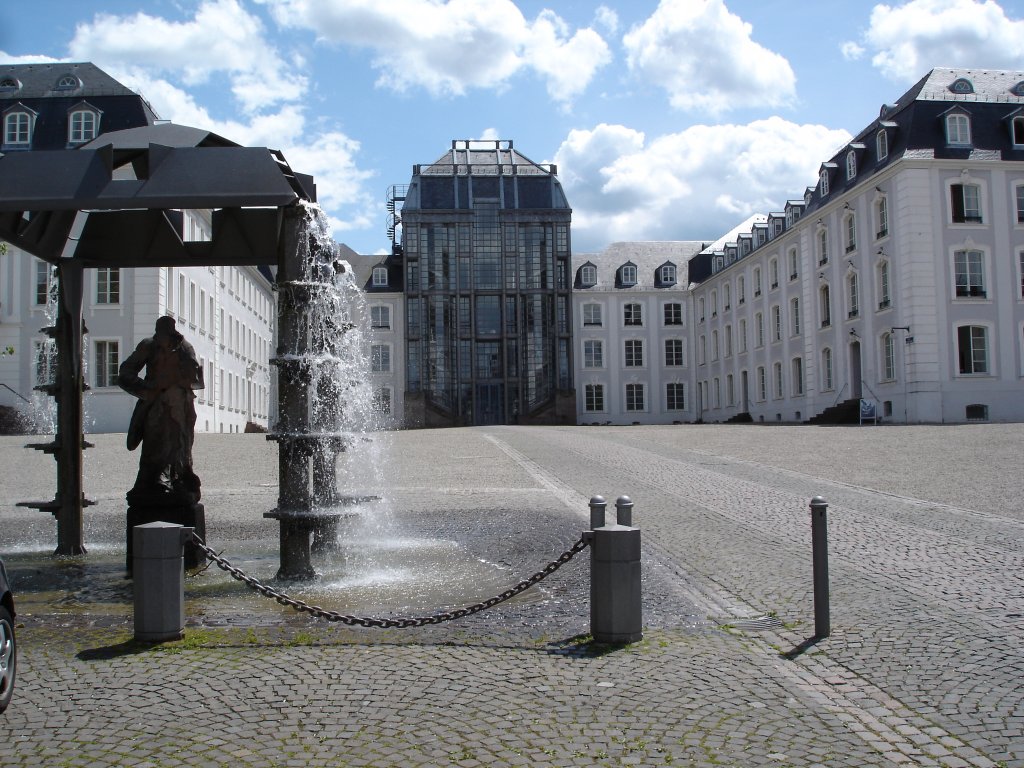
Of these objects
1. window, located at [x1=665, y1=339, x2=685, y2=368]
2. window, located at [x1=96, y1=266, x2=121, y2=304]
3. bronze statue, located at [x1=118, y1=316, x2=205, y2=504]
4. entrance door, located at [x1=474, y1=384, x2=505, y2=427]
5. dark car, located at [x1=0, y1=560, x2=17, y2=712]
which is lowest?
dark car, located at [x1=0, y1=560, x2=17, y2=712]

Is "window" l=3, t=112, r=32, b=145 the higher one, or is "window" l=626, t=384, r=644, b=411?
"window" l=3, t=112, r=32, b=145

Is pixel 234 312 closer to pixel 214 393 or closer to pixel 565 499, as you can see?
pixel 214 393

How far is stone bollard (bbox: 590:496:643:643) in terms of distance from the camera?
5891 mm

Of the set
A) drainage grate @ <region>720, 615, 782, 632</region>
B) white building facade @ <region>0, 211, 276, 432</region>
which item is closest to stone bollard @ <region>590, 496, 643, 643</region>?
drainage grate @ <region>720, 615, 782, 632</region>

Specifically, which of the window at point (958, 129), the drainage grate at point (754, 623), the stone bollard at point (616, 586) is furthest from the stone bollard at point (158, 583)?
the window at point (958, 129)

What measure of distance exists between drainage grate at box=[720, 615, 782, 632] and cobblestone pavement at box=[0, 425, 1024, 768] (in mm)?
28

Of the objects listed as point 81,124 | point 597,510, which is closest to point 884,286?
point 81,124

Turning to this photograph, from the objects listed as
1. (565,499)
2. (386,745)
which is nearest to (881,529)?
(565,499)

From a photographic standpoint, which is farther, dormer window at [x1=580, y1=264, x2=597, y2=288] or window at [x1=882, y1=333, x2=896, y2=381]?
dormer window at [x1=580, y1=264, x2=597, y2=288]

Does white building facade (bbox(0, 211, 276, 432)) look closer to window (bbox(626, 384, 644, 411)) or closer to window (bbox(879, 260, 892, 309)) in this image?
window (bbox(879, 260, 892, 309))

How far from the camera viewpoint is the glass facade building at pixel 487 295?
6175 cm

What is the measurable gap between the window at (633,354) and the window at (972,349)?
30345mm

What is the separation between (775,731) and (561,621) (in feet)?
7.54

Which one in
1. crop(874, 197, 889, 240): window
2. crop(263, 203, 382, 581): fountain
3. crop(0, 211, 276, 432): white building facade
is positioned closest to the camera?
crop(263, 203, 382, 581): fountain
